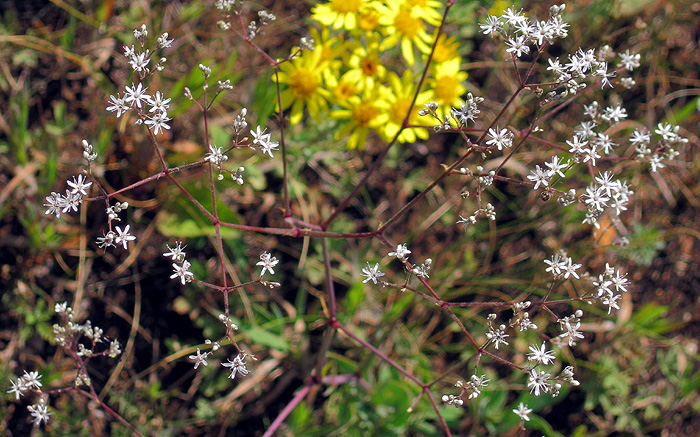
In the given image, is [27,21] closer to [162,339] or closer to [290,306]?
[162,339]

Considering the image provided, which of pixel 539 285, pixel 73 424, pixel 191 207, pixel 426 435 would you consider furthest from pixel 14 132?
pixel 539 285

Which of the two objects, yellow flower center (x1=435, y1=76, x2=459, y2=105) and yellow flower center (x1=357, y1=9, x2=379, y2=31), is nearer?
yellow flower center (x1=357, y1=9, x2=379, y2=31)

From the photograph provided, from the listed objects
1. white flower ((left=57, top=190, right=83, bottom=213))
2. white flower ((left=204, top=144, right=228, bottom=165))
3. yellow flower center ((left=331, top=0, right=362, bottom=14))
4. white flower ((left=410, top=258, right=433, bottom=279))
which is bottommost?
white flower ((left=57, top=190, right=83, bottom=213))

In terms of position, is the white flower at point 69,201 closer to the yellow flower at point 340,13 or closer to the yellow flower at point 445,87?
the yellow flower at point 340,13

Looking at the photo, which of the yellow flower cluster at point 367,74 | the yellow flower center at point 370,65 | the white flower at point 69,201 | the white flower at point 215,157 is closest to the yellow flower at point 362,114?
the yellow flower cluster at point 367,74

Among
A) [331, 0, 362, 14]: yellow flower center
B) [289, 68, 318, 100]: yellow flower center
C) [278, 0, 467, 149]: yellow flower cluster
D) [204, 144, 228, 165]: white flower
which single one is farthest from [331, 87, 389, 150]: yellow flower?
[204, 144, 228, 165]: white flower

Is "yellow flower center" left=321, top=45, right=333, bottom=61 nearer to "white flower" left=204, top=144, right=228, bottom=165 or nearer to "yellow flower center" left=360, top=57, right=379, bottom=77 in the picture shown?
"yellow flower center" left=360, top=57, right=379, bottom=77
